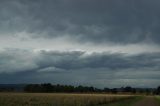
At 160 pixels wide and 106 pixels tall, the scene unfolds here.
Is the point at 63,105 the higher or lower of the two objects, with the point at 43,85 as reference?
lower

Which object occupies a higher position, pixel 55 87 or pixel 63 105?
pixel 55 87

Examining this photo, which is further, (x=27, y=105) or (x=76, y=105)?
(x=76, y=105)

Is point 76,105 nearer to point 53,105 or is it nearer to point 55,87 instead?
point 53,105

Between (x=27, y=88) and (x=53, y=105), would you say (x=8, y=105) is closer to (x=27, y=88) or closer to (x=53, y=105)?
(x=53, y=105)

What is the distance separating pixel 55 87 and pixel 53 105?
150m

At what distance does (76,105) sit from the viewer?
54.4 metres

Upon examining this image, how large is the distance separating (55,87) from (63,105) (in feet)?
480

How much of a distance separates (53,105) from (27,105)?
16.6 feet

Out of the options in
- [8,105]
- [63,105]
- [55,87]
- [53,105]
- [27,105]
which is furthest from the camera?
[55,87]

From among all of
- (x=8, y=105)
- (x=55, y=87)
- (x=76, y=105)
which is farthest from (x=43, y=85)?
(x=8, y=105)

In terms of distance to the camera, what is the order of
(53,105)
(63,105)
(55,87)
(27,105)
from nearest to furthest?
(27,105) → (53,105) → (63,105) → (55,87)

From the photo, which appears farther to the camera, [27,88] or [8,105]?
[27,88]

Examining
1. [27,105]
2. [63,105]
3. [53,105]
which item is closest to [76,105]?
[63,105]

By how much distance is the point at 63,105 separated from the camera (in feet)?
173
